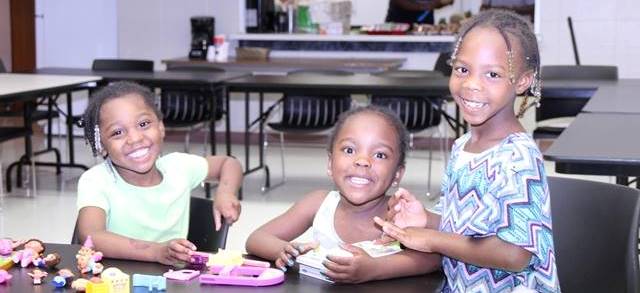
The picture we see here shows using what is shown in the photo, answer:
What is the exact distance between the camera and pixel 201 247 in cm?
233

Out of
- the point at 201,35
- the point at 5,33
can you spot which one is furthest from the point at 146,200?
the point at 5,33

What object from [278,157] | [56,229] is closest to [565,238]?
[56,229]

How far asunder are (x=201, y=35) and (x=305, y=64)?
1.07m

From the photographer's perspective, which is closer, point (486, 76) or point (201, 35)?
point (486, 76)

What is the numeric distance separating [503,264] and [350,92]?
3981 mm

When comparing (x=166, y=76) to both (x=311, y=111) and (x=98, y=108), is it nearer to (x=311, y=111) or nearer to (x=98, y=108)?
(x=311, y=111)

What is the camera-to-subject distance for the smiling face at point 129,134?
2.16 meters

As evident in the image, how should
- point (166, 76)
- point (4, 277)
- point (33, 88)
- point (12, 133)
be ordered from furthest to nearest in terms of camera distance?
1. point (166, 76)
2. point (12, 133)
3. point (33, 88)
4. point (4, 277)

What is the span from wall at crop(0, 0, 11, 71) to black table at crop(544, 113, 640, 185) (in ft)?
23.9

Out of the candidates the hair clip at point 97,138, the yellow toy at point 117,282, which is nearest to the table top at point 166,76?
the hair clip at point 97,138

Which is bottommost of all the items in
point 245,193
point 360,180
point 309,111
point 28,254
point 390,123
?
point 245,193

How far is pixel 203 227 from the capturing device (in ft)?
7.57

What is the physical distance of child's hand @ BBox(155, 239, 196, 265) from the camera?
173 cm

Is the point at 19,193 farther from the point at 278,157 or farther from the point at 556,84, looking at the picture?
the point at 556,84
